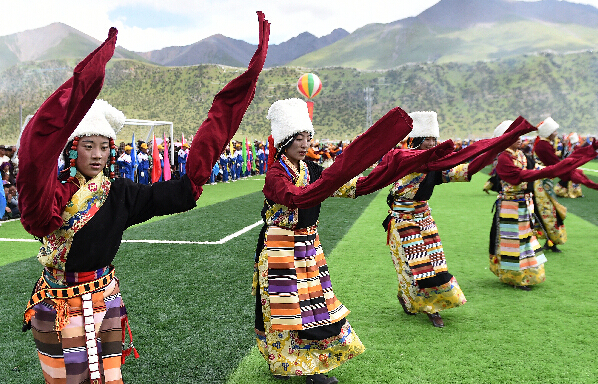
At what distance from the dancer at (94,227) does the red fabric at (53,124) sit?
0.16 metres

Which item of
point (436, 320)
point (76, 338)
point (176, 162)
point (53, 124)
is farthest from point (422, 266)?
point (176, 162)

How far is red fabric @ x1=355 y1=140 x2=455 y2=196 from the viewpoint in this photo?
2.85m

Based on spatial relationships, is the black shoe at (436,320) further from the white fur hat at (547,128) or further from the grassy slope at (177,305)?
the white fur hat at (547,128)

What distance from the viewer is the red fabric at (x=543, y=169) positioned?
15.4 ft

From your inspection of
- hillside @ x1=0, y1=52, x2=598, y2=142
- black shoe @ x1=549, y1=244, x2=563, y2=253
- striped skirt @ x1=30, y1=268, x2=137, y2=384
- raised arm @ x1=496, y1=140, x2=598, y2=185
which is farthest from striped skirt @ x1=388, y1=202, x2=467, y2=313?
hillside @ x1=0, y1=52, x2=598, y2=142

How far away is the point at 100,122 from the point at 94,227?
0.46 m

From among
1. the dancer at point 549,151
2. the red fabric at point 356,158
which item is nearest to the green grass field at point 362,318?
the dancer at point 549,151

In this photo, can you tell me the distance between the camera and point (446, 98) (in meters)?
97.1

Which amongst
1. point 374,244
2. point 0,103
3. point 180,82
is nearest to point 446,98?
point 180,82

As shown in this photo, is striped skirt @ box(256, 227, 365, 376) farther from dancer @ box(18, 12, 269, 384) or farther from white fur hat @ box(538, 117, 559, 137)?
white fur hat @ box(538, 117, 559, 137)

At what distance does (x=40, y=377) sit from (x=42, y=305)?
1.71 metres

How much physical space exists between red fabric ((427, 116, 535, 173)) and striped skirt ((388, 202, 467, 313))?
0.88m

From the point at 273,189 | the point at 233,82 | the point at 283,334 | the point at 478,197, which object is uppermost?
the point at 233,82

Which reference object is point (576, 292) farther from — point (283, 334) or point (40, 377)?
point (40, 377)
